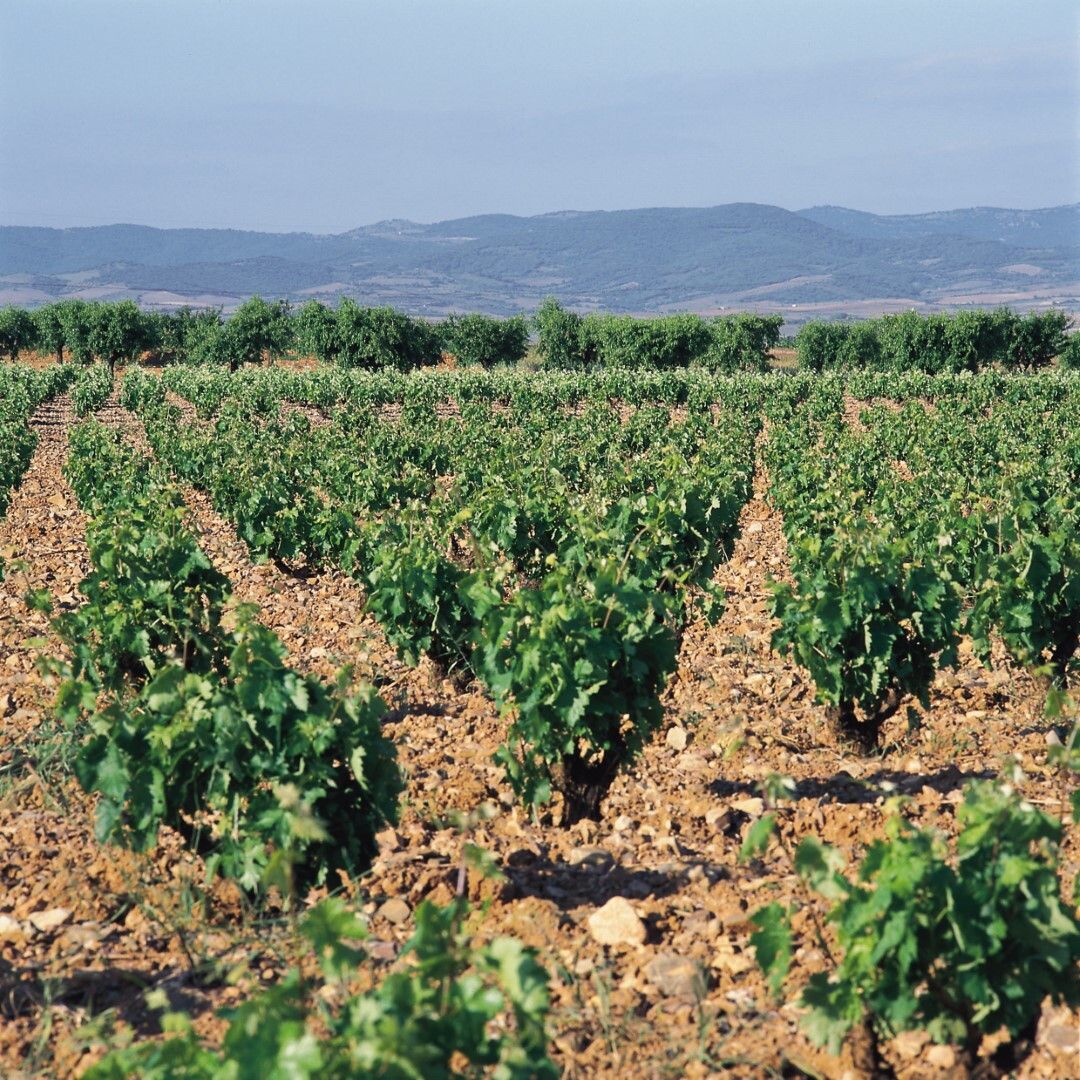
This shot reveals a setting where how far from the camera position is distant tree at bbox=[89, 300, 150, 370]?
267ft

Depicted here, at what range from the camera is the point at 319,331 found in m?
78.1

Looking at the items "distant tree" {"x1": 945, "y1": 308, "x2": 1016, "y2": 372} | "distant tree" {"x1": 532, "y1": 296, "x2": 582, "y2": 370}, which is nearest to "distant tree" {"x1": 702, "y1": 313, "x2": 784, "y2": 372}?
"distant tree" {"x1": 532, "y1": 296, "x2": 582, "y2": 370}

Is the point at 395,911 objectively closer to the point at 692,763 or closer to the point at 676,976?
the point at 676,976

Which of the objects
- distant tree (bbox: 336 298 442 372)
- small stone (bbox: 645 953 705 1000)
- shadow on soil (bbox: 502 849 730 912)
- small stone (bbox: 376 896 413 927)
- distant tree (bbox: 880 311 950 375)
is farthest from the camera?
distant tree (bbox: 880 311 950 375)

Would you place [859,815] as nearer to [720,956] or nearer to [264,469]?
[720,956]

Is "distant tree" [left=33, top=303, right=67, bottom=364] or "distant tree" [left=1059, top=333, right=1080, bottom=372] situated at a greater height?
"distant tree" [left=33, top=303, right=67, bottom=364]

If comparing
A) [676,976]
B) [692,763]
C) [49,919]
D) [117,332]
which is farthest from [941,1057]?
[117,332]

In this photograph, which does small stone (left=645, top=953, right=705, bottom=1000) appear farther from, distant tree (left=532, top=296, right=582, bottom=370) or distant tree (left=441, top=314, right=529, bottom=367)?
distant tree (left=532, top=296, right=582, bottom=370)

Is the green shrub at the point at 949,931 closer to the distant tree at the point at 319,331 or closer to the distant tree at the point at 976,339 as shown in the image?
the distant tree at the point at 976,339

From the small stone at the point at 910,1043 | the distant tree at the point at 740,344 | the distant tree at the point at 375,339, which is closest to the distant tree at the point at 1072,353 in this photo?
the distant tree at the point at 740,344

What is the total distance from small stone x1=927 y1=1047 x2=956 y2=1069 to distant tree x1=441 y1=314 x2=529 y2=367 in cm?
8127

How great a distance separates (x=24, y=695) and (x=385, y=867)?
15.6ft

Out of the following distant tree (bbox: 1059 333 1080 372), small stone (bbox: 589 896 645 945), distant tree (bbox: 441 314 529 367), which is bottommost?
small stone (bbox: 589 896 645 945)

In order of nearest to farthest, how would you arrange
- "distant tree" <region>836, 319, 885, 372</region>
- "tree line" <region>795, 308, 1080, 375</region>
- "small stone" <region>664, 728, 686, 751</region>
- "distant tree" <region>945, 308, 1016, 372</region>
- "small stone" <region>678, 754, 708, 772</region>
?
"small stone" <region>678, 754, 708, 772</region>
"small stone" <region>664, 728, 686, 751</region>
"distant tree" <region>945, 308, 1016, 372</region>
"tree line" <region>795, 308, 1080, 375</region>
"distant tree" <region>836, 319, 885, 372</region>
